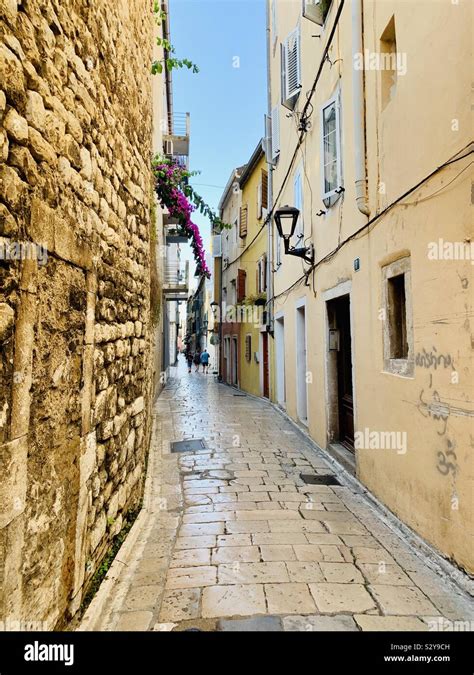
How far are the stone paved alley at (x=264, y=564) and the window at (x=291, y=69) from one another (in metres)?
7.01

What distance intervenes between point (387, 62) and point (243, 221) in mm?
12117

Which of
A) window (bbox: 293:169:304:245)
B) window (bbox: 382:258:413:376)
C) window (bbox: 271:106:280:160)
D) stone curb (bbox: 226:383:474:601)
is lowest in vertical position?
stone curb (bbox: 226:383:474:601)

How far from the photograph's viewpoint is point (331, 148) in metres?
6.18

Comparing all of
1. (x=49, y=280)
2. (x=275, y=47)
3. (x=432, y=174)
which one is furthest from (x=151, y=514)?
(x=275, y=47)

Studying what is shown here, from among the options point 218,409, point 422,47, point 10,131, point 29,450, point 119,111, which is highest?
point 422,47

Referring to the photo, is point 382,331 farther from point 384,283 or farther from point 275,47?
point 275,47

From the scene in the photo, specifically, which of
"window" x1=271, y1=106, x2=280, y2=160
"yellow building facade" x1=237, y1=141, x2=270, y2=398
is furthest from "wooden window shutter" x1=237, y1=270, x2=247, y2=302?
"window" x1=271, y1=106, x2=280, y2=160

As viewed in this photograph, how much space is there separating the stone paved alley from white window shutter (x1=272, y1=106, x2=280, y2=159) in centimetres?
833

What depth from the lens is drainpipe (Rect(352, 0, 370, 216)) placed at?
15.4 ft

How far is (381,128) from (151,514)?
446 centimetres

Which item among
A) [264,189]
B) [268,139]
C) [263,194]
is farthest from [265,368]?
[268,139]

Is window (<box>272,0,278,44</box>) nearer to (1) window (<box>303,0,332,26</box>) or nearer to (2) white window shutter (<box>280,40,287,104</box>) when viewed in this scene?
(2) white window shutter (<box>280,40,287,104</box>)

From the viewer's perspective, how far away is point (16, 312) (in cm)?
172

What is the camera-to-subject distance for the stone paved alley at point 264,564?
2525 mm
